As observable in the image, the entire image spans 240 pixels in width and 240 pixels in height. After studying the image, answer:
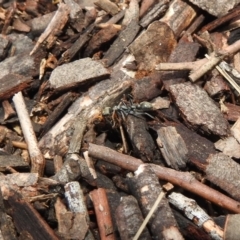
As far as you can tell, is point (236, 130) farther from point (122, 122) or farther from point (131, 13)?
point (131, 13)

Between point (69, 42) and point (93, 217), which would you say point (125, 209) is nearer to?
point (93, 217)

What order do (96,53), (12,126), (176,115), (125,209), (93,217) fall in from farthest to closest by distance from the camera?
(96,53) → (12,126) → (176,115) → (93,217) → (125,209)

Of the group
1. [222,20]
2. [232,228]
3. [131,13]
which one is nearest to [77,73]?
[131,13]

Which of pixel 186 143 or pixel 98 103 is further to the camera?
pixel 98 103

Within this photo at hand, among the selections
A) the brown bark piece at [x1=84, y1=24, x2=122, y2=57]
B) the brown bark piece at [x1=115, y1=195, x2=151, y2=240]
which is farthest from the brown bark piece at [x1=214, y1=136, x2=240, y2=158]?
the brown bark piece at [x1=84, y1=24, x2=122, y2=57]

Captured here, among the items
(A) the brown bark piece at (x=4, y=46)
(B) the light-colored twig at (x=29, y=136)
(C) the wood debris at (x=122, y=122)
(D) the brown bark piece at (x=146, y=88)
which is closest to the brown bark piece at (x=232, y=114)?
(C) the wood debris at (x=122, y=122)

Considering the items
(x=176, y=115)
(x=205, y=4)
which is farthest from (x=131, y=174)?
(x=205, y=4)

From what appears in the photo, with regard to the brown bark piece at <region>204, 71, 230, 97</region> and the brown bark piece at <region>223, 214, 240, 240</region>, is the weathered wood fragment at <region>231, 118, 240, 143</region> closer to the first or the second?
the brown bark piece at <region>204, 71, 230, 97</region>

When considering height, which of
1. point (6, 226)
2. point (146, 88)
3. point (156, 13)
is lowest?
point (6, 226)
